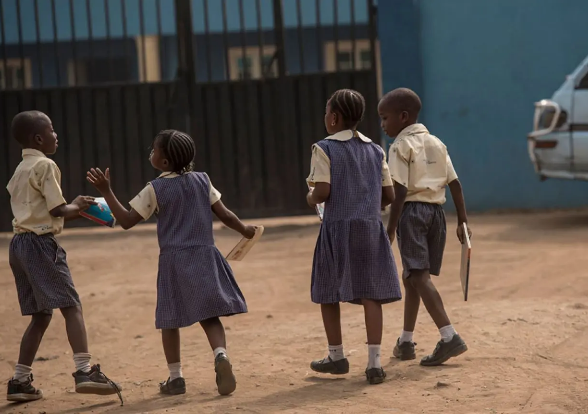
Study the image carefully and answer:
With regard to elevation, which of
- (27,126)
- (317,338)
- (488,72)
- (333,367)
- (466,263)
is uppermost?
(488,72)

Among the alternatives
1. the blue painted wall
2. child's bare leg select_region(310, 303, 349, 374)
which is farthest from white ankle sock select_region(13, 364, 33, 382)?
the blue painted wall

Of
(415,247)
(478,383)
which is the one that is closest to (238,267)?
(415,247)

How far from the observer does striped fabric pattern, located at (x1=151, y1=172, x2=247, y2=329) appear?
4457 mm

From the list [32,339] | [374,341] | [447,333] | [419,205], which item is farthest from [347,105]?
[32,339]

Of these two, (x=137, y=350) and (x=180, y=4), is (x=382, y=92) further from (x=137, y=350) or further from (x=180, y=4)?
(x=137, y=350)

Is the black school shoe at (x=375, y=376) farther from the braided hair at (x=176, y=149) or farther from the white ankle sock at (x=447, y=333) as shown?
the braided hair at (x=176, y=149)

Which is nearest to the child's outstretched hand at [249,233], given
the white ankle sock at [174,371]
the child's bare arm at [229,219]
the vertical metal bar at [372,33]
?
the child's bare arm at [229,219]

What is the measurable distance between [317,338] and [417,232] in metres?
1.18

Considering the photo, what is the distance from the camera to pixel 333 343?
186 inches

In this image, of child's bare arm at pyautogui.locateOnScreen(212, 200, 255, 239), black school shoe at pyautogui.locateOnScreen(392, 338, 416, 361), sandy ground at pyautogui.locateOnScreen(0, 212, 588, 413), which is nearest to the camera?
sandy ground at pyautogui.locateOnScreen(0, 212, 588, 413)

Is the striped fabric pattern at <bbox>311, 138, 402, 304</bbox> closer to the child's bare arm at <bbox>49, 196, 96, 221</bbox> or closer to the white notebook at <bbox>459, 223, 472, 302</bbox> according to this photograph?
the white notebook at <bbox>459, 223, 472, 302</bbox>

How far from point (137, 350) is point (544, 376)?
249 centimetres

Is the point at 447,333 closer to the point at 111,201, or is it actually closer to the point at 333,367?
the point at 333,367

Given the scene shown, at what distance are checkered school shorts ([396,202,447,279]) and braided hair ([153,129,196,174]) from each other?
1.10 metres
